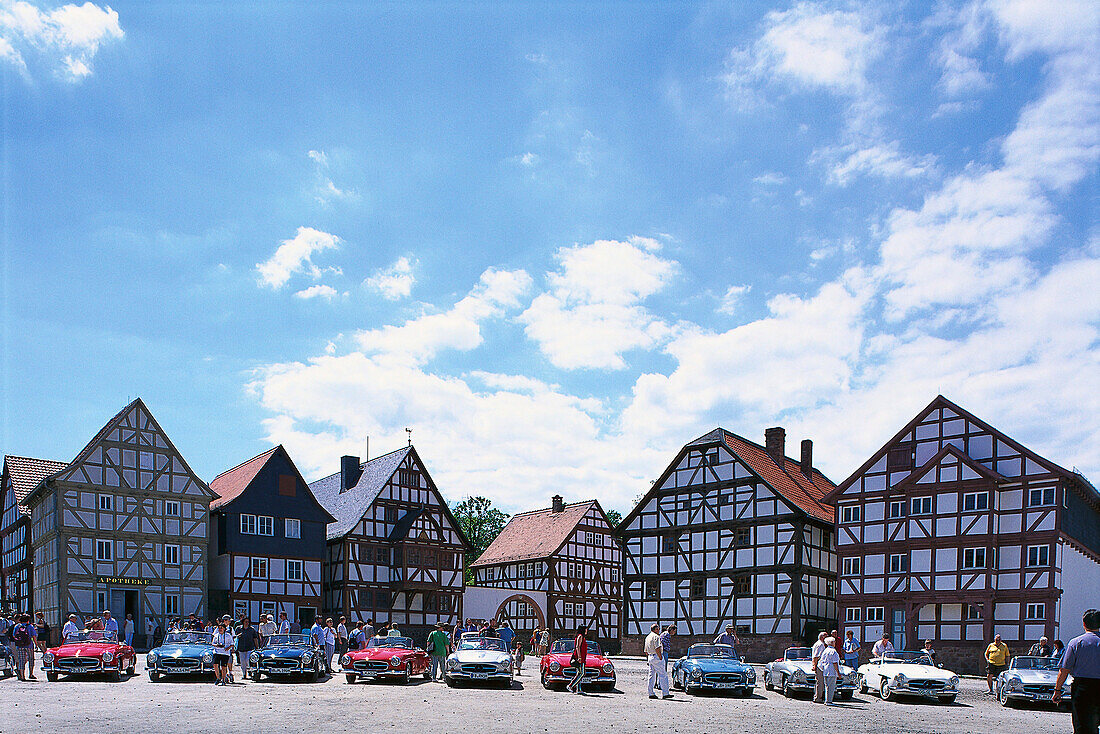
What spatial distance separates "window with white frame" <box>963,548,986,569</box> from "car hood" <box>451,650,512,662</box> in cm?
2452

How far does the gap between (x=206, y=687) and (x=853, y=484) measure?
31889mm

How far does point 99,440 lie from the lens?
48.5 meters

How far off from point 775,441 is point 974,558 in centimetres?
1515

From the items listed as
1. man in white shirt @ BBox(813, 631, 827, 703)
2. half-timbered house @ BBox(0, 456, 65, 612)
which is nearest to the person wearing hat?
man in white shirt @ BBox(813, 631, 827, 703)

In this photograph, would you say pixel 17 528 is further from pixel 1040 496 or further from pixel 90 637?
pixel 1040 496

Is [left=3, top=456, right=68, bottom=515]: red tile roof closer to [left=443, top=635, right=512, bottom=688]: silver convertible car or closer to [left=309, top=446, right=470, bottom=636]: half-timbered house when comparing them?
[left=309, top=446, right=470, bottom=636]: half-timbered house

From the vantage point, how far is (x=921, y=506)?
4456 cm

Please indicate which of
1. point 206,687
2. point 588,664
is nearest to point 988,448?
point 588,664

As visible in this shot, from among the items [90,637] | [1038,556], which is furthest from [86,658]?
[1038,556]

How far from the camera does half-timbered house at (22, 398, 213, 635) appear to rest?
46781mm

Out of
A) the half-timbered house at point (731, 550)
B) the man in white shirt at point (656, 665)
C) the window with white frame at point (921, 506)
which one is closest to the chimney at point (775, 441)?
the half-timbered house at point (731, 550)

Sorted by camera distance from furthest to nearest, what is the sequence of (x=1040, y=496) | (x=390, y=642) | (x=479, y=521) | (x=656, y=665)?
1. (x=479, y=521)
2. (x=1040, y=496)
3. (x=390, y=642)
4. (x=656, y=665)

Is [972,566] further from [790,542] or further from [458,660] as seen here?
[458,660]

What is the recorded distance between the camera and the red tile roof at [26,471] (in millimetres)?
54434
